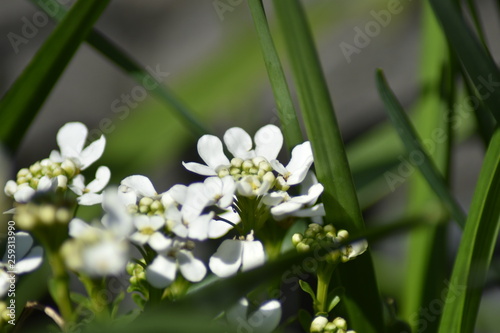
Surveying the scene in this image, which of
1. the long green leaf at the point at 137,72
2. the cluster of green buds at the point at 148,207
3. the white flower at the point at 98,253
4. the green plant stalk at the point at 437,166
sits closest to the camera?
the white flower at the point at 98,253

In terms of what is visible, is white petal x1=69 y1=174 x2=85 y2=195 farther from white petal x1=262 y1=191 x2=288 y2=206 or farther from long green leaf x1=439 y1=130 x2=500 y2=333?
long green leaf x1=439 y1=130 x2=500 y2=333

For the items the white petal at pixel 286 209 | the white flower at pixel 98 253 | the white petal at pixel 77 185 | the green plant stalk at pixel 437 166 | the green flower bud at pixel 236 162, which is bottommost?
the green plant stalk at pixel 437 166

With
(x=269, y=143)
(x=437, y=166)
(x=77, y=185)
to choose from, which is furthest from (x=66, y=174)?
(x=437, y=166)

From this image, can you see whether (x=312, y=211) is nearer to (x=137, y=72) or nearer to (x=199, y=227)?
(x=199, y=227)

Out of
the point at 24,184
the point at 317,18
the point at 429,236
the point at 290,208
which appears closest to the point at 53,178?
the point at 24,184

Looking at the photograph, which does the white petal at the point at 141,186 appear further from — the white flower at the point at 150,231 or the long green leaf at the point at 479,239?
the long green leaf at the point at 479,239

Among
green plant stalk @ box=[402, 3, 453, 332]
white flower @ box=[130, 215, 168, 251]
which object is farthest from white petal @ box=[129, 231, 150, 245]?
green plant stalk @ box=[402, 3, 453, 332]

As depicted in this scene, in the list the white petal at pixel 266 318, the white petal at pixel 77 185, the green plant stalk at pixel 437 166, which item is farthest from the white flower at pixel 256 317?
the green plant stalk at pixel 437 166
